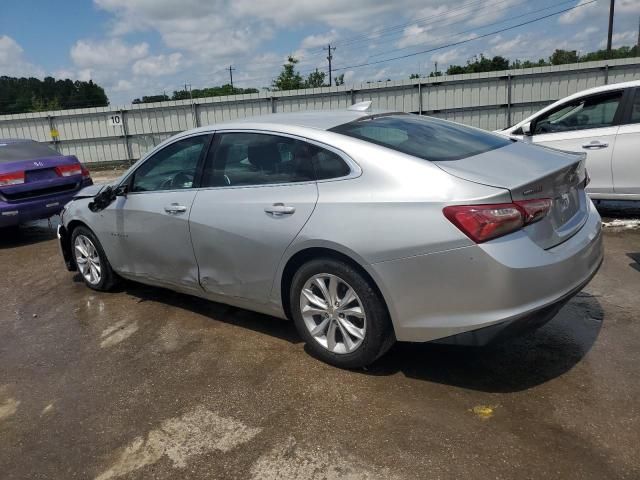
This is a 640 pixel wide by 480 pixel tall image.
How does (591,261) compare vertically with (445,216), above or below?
below

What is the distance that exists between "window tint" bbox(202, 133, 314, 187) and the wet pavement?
3.98 ft

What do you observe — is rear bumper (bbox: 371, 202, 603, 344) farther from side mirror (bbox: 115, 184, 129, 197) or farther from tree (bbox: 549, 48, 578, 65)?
tree (bbox: 549, 48, 578, 65)

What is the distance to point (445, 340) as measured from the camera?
115 inches

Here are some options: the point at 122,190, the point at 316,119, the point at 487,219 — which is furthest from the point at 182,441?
the point at 122,190

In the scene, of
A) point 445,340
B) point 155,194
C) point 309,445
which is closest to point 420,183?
point 445,340

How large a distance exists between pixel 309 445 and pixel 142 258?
8.23 ft

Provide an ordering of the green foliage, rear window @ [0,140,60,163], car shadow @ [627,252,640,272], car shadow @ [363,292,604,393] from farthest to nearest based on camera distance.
→ the green foliage < rear window @ [0,140,60,163] < car shadow @ [627,252,640,272] < car shadow @ [363,292,604,393]

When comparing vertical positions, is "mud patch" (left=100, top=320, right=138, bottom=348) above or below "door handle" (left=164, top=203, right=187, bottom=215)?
below

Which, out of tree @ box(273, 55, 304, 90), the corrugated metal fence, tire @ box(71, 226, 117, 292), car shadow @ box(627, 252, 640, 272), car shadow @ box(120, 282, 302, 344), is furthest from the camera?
tree @ box(273, 55, 304, 90)

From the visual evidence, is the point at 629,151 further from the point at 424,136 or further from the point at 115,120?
the point at 115,120

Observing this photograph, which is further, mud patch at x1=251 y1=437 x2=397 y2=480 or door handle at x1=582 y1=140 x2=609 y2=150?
door handle at x1=582 y1=140 x2=609 y2=150

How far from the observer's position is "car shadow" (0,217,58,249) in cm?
815

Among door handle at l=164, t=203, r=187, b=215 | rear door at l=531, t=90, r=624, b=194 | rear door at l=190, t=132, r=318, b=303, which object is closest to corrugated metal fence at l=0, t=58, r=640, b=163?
rear door at l=531, t=90, r=624, b=194

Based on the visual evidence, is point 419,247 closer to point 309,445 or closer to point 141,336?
point 309,445
